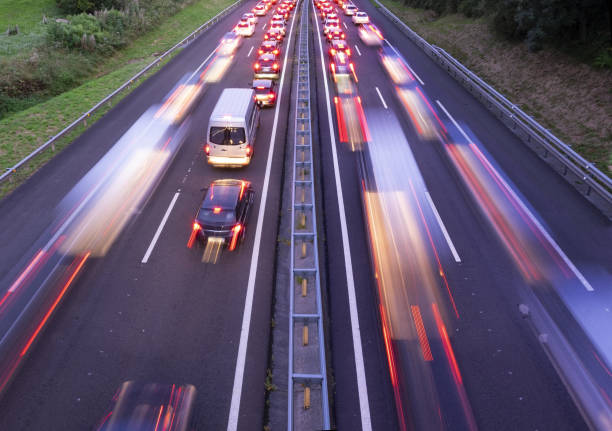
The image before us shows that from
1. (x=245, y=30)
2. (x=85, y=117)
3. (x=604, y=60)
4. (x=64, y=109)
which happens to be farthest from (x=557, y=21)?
(x=245, y=30)

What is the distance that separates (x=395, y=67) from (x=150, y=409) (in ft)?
93.5

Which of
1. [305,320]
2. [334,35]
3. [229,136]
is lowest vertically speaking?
[305,320]

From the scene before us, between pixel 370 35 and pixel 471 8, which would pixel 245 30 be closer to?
pixel 370 35

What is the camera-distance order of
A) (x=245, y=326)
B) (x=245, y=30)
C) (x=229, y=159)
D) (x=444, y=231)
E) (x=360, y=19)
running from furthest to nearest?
1. (x=360, y=19)
2. (x=245, y=30)
3. (x=229, y=159)
4. (x=444, y=231)
5. (x=245, y=326)

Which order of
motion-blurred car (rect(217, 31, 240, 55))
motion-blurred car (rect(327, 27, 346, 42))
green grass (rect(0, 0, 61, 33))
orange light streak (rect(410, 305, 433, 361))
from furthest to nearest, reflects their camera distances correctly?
green grass (rect(0, 0, 61, 33)) → motion-blurred car (rect(327, 27, 346, 42)) → motion-blurred car (rect(217, 31, 240, 55)) → orange light streak (rect(410, 305, 433, 361))

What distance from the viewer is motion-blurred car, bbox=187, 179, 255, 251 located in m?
11.4

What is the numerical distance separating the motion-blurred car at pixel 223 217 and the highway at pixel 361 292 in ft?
1.56

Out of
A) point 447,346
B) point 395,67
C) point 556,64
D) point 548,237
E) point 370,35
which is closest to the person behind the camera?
point 447,346

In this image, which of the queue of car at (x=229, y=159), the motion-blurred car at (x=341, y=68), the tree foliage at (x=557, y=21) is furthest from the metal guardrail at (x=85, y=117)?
the tree foliage at (x=557, y=21)

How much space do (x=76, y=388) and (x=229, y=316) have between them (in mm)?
3348

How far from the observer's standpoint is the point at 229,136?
15.4 m

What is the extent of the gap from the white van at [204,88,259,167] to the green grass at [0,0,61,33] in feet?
105

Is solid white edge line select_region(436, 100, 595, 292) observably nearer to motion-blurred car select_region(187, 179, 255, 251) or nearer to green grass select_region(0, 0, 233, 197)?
motion-blurred car select_region(187, 179, 255, 251)

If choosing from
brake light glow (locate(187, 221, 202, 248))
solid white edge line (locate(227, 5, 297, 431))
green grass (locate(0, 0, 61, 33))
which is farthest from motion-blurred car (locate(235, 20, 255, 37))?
brake light glow (locate(187, 221, 202, 248))
